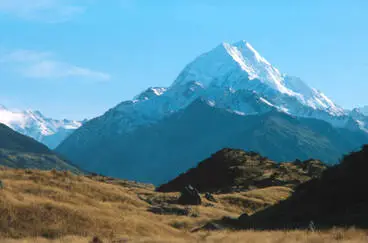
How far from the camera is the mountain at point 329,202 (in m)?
33.8

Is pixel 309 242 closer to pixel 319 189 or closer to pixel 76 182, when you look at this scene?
pixel 319 189

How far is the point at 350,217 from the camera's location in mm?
31672

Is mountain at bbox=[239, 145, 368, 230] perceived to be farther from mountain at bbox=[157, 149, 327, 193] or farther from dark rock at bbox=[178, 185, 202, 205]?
mountain at bbox=[157, 149, 327, 193]

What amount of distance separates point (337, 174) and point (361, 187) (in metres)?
3.38

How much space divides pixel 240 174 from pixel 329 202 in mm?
74987

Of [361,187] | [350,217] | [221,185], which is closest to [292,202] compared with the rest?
[361,187]

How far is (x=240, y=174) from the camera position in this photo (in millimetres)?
112188

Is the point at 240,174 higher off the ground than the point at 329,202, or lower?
higher

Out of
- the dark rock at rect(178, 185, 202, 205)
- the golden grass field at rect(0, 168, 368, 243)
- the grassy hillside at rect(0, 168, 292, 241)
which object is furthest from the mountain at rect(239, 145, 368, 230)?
the dark rock at rect(178, 185, 202, 205)

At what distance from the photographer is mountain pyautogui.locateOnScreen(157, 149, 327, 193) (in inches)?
4045

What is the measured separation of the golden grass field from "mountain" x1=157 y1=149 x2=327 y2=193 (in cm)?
4691

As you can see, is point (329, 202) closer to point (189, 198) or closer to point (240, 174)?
point (189, 198)

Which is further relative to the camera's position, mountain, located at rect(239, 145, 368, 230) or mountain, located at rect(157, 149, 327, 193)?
mountain, located at rect(157, 149, 327, 193)

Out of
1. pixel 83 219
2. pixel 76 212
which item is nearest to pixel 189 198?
pixel 76 212
